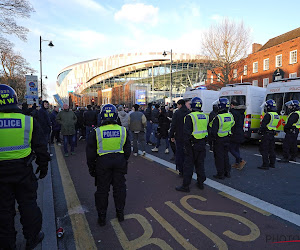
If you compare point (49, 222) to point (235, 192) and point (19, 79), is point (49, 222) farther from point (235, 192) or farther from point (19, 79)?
point (19, 79)

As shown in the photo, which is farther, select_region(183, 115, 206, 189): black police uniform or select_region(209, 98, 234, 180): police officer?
select_region(209, 98, 234, 180): police officer

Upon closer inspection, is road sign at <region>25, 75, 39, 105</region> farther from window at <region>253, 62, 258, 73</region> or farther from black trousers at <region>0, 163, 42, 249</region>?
window at <region>253, 62, 258, 73</region>

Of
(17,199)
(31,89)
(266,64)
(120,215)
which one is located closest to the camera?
(17,199)

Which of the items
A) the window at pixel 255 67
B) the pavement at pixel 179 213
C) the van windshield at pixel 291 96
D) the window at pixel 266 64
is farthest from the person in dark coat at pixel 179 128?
the window at pixel 255 67

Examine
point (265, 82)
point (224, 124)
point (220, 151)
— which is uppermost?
point (265, 82)

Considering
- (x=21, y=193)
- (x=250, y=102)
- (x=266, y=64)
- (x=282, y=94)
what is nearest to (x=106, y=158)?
(x=21, y=193)

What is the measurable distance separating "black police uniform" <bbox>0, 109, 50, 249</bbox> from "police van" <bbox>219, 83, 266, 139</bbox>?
865cm

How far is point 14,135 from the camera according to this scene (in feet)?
7.98

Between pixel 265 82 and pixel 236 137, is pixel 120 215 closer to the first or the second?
pixel 236 137

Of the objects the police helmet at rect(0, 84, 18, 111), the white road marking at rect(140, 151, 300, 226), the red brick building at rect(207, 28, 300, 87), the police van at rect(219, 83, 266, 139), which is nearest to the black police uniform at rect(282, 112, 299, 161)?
the police van at rect(219, 83, 266, 139)

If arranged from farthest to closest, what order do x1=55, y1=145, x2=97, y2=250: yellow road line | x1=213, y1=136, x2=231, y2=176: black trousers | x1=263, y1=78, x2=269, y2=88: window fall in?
x1=263, y1=78, x2=269, y2=88: window, x1=213, y1=136, x2=231, y2=176: black trousers, x1=55, y1=145, x2=97, y2=250: yellow road line

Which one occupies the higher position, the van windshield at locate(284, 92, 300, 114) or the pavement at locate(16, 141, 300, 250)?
the van windshield at locate(284, 92, 300, 114)

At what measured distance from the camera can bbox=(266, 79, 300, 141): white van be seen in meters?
8.07

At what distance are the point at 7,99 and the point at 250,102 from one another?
9335 mm
